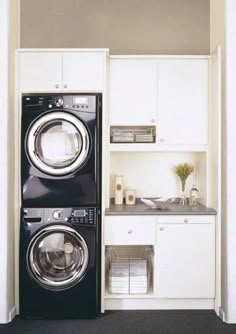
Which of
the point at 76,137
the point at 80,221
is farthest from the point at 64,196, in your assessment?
the point at 76,137

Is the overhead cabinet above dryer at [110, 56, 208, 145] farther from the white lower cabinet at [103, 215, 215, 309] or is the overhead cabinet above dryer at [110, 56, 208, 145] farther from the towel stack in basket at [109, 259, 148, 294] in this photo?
the towel stack in basket at [109, 259, 148, 294]

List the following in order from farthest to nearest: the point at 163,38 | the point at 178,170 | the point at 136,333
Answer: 1. the point at 163,38
2. the point at 178,170
3. the point at 136,333

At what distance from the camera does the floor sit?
3.37 m

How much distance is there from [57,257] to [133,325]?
31.7 inches

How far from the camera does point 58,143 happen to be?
365 cm

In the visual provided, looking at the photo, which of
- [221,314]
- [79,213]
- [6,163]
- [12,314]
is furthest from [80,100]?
[221,314]

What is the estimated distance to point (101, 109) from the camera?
3711mm

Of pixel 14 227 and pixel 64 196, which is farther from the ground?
pixel 64 196

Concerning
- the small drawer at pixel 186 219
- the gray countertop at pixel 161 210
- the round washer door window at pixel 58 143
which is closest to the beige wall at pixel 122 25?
the round washer door window at pixel 58 143

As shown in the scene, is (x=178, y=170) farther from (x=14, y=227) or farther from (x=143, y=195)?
(x=14, y=227)

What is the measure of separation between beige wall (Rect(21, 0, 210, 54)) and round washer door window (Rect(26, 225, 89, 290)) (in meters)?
2.01

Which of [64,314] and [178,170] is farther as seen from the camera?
[178,170]

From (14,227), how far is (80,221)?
1.86 ft

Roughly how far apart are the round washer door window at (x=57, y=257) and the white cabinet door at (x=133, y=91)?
1.08 meters
